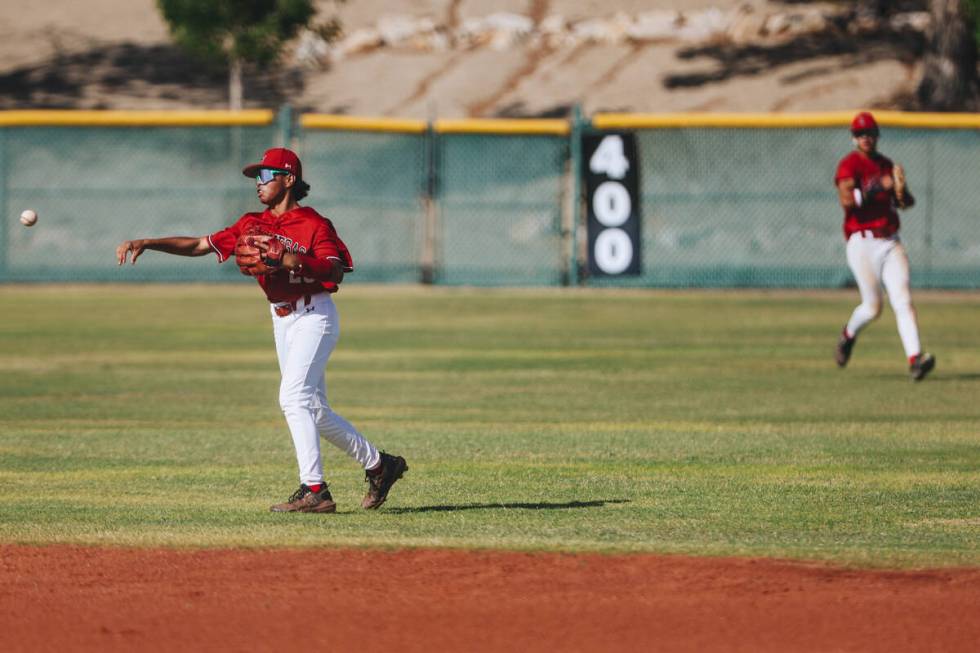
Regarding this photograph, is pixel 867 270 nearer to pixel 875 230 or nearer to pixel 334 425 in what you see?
pixel 875 230

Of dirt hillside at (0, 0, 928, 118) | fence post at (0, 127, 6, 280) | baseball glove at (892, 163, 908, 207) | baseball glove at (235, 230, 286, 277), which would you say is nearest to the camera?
baseball glove at (235, 230, 286, 277)

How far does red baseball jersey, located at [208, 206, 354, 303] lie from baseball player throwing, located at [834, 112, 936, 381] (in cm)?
646

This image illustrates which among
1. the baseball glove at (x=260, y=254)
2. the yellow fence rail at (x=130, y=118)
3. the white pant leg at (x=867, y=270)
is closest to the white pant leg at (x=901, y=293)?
the white pant leg at (x=867, y=270)

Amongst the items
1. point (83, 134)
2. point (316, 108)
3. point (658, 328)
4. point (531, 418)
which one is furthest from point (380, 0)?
point (531, 418)

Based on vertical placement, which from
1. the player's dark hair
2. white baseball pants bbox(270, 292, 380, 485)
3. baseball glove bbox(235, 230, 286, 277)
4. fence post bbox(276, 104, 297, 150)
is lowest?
white baseball pants bbox(270, 292, 380, 485)

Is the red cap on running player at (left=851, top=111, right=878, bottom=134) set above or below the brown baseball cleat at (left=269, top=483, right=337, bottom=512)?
above

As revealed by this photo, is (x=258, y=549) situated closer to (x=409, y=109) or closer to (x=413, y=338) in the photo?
(x=413, y=338)

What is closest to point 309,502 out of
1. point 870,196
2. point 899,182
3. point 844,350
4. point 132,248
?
point 132,248

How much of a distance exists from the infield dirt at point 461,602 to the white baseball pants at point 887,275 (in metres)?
6.70

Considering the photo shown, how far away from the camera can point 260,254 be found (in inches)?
279

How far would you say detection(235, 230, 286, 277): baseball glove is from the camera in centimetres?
706

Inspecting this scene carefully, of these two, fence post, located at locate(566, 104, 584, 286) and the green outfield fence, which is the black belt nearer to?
fence post, located at locate(566, 104, 584, 286)

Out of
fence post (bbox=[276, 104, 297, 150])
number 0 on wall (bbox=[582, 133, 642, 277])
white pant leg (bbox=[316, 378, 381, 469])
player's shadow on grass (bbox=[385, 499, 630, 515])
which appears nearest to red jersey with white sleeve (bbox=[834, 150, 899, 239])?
player's shadow on grass (bbox=[385, 499, 630, 515])

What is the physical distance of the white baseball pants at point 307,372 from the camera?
7414 millimetres
